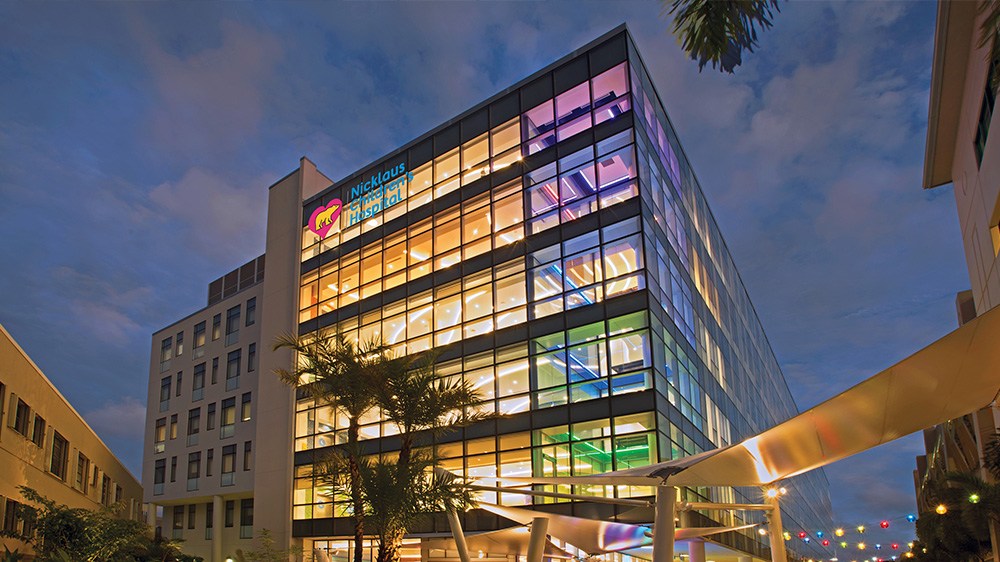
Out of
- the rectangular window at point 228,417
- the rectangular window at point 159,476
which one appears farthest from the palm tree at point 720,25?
the rectangular window at point 159,476

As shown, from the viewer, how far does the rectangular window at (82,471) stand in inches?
1201

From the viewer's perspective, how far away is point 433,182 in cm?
3812

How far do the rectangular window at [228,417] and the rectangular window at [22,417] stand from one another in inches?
975

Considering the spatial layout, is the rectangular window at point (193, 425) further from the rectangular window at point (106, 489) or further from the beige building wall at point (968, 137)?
the beige building wall at point (968, 137)

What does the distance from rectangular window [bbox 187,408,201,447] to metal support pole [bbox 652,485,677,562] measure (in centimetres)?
4296

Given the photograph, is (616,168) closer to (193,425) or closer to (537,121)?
(537,121)

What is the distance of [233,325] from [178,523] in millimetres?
14336

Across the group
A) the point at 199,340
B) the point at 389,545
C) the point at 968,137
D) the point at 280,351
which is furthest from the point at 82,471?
the point at 968,137

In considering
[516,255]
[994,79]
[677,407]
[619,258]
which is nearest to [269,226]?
[516,255]

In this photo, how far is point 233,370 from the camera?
47938 mm

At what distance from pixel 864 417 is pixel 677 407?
1835 cm

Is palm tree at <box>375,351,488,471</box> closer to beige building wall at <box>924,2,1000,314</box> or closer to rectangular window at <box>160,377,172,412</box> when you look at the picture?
beige building wall at <box>924,2,1000,314</box>

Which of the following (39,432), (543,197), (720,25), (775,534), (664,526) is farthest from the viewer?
(543,197)

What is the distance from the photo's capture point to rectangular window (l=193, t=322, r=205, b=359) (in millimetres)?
51781
